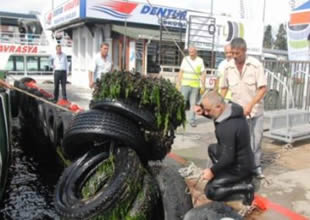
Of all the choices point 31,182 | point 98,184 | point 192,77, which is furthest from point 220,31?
point 98,184

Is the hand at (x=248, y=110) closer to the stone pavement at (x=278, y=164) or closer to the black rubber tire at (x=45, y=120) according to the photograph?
the stone pavement at (x=278, y=164)

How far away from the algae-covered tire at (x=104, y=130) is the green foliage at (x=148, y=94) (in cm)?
25

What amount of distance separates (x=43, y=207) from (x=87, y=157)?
5.05 feet

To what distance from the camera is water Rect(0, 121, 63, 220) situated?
535 cm

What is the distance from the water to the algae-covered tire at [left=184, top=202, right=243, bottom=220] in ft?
8.76

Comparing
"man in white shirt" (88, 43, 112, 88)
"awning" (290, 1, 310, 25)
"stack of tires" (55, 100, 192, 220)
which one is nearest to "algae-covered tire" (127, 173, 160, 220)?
"stack of tires" (55, 100, 192, 220)

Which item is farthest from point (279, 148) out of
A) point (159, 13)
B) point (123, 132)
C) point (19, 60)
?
point (19, 60)

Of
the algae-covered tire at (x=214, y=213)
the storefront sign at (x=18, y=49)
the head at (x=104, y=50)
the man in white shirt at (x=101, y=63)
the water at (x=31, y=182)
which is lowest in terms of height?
the water at (x=31, y=182)

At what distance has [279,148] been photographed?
6.89 metres

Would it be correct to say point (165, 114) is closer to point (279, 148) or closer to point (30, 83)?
point (279, 148)

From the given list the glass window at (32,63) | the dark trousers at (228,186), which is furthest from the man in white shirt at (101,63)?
the glass window at (32,63)

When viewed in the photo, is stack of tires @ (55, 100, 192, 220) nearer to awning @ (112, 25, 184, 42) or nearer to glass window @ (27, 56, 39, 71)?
awning @ (112, 25, 184, 42)

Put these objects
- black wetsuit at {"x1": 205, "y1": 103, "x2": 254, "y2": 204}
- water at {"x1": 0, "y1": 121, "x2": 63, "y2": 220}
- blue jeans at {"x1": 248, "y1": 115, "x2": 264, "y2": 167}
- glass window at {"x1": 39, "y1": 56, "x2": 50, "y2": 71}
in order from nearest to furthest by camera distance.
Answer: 1. black wetsuit at {"x1": 205, "y1": 103, "x2": 254, "y2": 204}
2. blue jeans at {"x1": 248, "y1": 115, "x2": 264, "y2": 167}
3. water at {"x1": 0, "y1": 121, "x2": 63, "y2": 220}
4. glass window at {"x1": 39, "y1": 56, "x2": 50, "y2": 71}

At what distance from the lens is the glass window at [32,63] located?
27.1 metres
